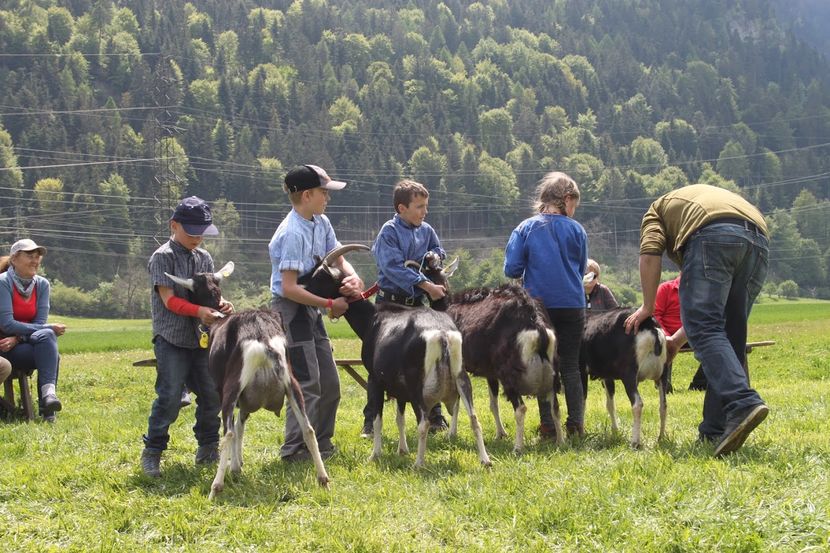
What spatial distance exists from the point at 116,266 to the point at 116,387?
88134mm

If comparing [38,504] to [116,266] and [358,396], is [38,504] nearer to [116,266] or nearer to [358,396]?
[358,396]

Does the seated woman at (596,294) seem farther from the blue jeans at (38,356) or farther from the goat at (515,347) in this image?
the blue jeans at (38,356)

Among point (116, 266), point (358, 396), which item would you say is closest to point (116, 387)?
point (358, 396)

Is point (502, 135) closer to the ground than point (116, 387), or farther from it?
farther from it

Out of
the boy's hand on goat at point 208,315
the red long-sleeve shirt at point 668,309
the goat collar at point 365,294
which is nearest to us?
the boy's hand on goat at point 208,315

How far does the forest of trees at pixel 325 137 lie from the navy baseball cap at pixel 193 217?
7187cm

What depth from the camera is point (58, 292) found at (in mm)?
83812

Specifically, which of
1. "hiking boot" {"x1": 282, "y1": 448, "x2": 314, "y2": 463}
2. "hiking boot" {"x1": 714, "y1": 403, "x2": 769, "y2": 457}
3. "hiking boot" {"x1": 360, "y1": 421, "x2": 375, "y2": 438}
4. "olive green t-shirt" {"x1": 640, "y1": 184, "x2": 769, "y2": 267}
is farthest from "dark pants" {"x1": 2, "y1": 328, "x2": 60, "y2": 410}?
"hiking boot" {"x1": 714, "y1": 403, "x2": 769, "y2": 457}

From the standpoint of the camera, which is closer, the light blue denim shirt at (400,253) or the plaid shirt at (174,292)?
the plaid shirt at (174,292)

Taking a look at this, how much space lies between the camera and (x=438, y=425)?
907 cm

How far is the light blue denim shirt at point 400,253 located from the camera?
805 cm

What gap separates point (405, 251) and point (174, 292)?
2174 millimetres

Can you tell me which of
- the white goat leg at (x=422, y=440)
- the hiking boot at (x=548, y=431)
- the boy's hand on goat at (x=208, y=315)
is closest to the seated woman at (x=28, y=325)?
the boy's hand on goat at (x=208, y=315)

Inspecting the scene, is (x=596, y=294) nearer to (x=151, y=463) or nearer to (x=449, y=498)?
(x=449, y=498)
